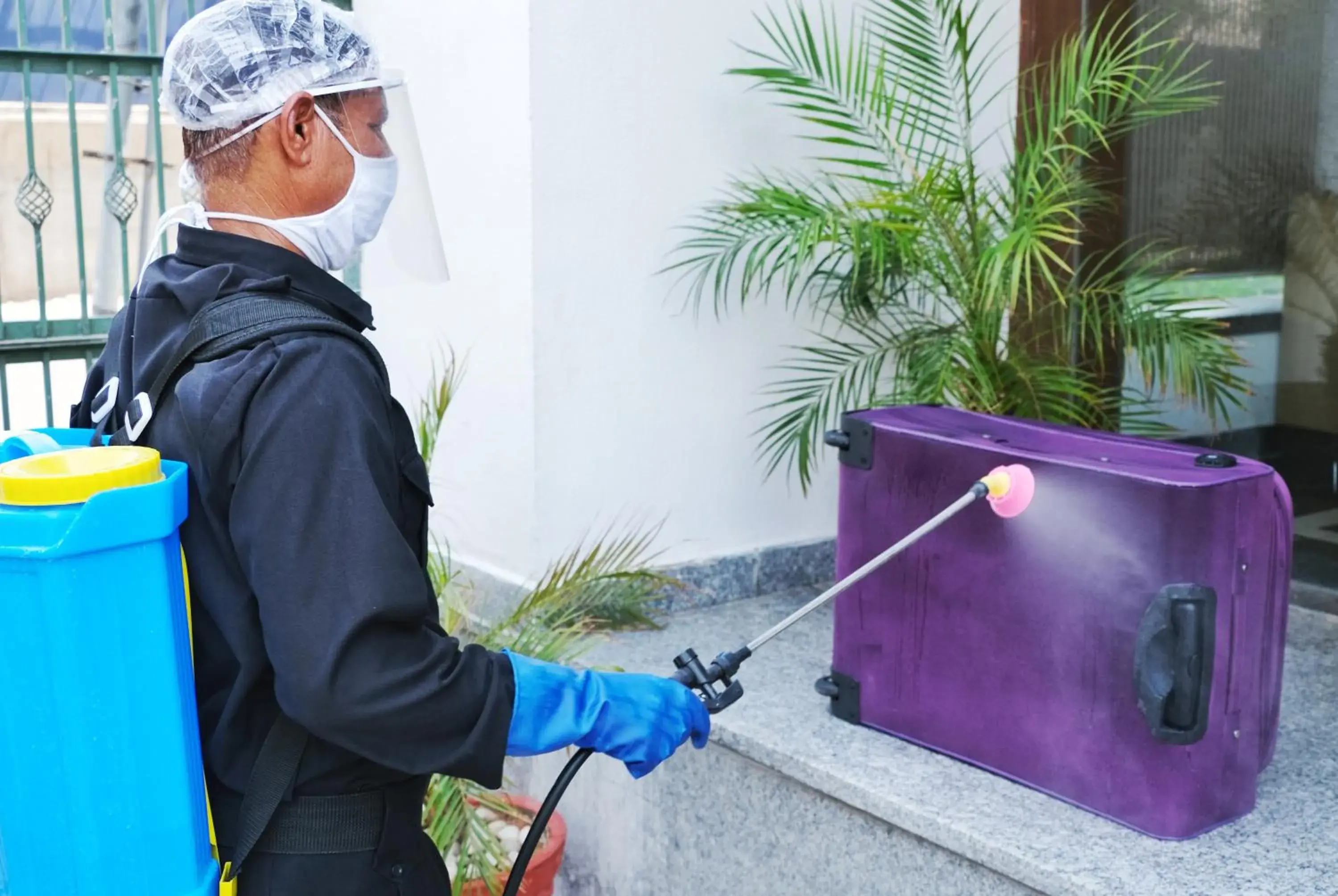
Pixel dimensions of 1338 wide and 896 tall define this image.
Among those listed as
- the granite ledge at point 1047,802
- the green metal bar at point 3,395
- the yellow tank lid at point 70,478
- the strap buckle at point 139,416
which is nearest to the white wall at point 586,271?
the granite ledge at point 1047,802

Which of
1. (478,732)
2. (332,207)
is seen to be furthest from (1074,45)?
(478,732)

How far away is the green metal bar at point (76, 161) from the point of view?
3.56 meters

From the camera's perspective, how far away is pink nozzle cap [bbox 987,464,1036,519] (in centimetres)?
233

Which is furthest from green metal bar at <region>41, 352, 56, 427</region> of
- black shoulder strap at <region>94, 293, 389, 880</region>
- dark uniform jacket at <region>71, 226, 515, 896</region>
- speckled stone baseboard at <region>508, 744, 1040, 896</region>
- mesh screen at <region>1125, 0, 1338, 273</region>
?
mesh screen at <region>1125, 0, 1338, 273</region>

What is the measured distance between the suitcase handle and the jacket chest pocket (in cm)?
125

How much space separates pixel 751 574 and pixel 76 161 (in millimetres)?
2131

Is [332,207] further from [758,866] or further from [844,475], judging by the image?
[758,866]

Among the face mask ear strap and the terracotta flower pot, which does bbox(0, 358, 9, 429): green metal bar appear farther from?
the face mask ear strap

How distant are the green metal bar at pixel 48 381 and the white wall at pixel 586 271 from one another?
964mm

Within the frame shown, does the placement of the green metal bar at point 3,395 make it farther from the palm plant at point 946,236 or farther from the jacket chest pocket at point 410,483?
the jacket chest pocket at point 410,483

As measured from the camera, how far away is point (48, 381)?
369cm

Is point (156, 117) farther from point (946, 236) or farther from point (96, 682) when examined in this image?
point (96, 682)

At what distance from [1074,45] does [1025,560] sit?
4.70ft

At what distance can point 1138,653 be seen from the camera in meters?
2.24
